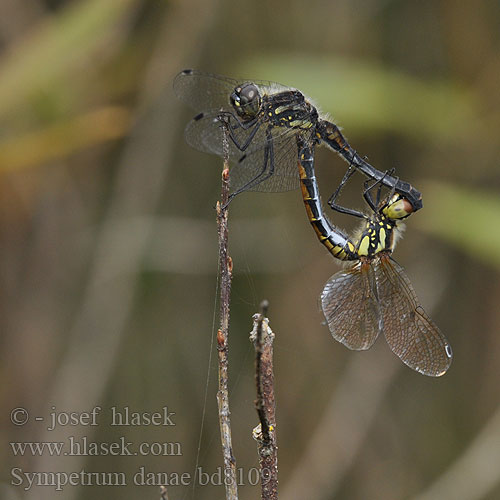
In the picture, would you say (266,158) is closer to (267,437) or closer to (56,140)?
(56,140)

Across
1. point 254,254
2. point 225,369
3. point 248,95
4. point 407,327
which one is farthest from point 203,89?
point 225,369

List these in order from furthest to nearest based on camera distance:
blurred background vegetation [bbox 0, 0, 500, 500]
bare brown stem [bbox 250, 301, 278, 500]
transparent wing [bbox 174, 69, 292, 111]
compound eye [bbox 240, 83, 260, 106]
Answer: blurred background vegetation [bbox 0, 0, 500, 500] < transparent wing [bbox 174, 69, 292, 111] < compound eye [bbox 240, 83, 260, 106] < bare brown stem [bbox 250, 301, 278, 500]

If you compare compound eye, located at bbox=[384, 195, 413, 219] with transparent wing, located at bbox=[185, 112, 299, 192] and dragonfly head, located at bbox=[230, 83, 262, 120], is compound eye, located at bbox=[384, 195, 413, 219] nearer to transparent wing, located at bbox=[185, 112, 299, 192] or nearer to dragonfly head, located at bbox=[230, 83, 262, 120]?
transparent wing, located at bbox=[185, 112, 299, 192]

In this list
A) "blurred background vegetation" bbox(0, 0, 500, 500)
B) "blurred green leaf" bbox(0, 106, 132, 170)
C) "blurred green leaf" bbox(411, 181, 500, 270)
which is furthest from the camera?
"blurred background vegetation" bbox(0, 0, 500, 500)

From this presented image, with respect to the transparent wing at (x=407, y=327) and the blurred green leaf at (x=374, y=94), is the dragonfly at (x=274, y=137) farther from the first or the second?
the blurred green leaf at (x=374, y=94)

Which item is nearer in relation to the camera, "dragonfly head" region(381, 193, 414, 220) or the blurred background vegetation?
"dragonfly head" region(381, 193, 414, 220)

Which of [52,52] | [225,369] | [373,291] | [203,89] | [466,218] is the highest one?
[52,52]

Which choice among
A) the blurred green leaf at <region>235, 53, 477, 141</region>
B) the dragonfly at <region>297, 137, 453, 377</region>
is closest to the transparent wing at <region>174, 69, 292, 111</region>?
the dragonfly at <region>297, 137, 453, 377</region>
